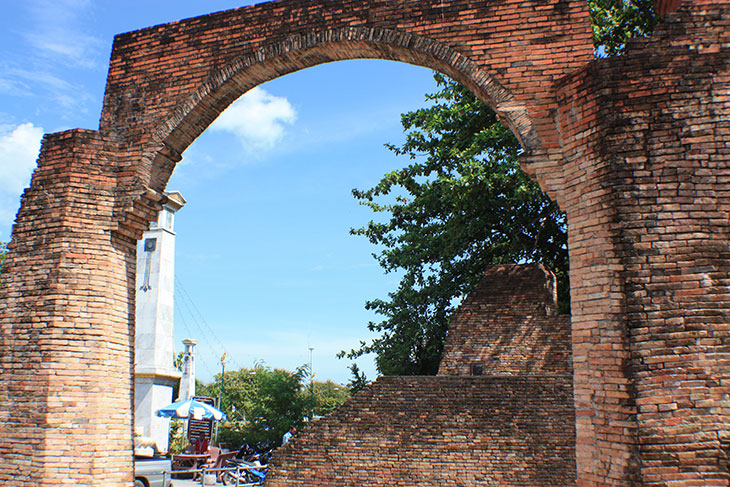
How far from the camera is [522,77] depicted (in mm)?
6008

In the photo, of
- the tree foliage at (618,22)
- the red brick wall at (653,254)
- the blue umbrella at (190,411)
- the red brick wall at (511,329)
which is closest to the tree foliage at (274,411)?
the blue umbrella at (190,411)

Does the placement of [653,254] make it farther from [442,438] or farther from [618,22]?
[618,22]

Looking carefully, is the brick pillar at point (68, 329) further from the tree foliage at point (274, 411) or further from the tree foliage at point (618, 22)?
the tree foliage at point (274, 411)

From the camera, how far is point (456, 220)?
1548cm

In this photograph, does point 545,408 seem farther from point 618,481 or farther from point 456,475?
point 618,481

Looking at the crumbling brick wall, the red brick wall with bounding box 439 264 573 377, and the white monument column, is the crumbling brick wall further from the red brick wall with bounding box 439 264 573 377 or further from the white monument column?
the white monument column

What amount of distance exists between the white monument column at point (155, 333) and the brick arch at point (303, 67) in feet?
29.8

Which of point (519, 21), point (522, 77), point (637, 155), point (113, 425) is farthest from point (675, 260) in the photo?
point (113, 425)

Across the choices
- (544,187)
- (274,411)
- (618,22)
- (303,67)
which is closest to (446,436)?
(544,187)

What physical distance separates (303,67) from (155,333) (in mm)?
11806

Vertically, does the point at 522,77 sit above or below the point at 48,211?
above

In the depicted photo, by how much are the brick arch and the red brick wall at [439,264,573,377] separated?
7522mm

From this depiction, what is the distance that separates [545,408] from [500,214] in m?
6.52

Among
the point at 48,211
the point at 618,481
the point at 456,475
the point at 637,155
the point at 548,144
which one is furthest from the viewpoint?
the point at 456,475
